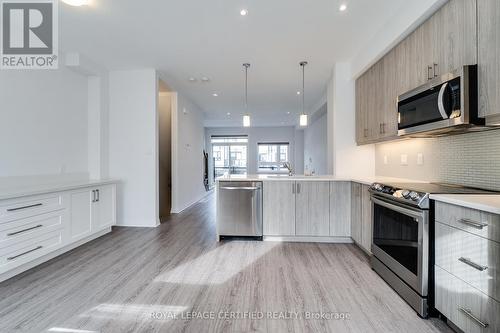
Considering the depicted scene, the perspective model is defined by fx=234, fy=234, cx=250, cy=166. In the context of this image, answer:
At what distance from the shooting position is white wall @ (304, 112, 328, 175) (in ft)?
22.6

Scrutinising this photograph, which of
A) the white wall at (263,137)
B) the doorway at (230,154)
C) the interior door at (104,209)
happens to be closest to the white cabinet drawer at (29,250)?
the interior door at (104,209)

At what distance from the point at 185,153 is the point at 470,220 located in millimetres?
5266

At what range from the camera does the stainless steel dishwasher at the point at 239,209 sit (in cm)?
345

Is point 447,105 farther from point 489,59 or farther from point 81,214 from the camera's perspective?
point 81,214

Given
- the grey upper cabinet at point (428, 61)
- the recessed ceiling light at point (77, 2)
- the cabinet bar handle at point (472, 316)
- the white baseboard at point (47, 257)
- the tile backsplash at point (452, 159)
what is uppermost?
the recessed ceiling light at point (77, 2)

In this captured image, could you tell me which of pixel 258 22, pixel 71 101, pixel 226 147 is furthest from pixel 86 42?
pixel 226 147

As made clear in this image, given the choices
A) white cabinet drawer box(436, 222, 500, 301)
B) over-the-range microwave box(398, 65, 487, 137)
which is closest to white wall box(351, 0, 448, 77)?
over-the-range microwave box(398, 65, 487, 137)

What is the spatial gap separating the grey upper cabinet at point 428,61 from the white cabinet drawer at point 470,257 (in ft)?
2.68

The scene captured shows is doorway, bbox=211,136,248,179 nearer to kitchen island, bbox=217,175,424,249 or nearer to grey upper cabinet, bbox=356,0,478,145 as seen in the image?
kitchen island, bbox=217,175,424,249

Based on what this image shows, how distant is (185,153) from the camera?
5.76 meters

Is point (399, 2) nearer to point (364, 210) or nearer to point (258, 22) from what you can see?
point (258, 22)

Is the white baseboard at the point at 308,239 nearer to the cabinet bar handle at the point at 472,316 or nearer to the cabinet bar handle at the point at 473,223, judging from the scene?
the cabinet bar handle at the point at 472,316

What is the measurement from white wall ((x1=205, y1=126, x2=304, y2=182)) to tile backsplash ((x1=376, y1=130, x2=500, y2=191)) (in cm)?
731

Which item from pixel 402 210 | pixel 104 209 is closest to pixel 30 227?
pixel 104 209
